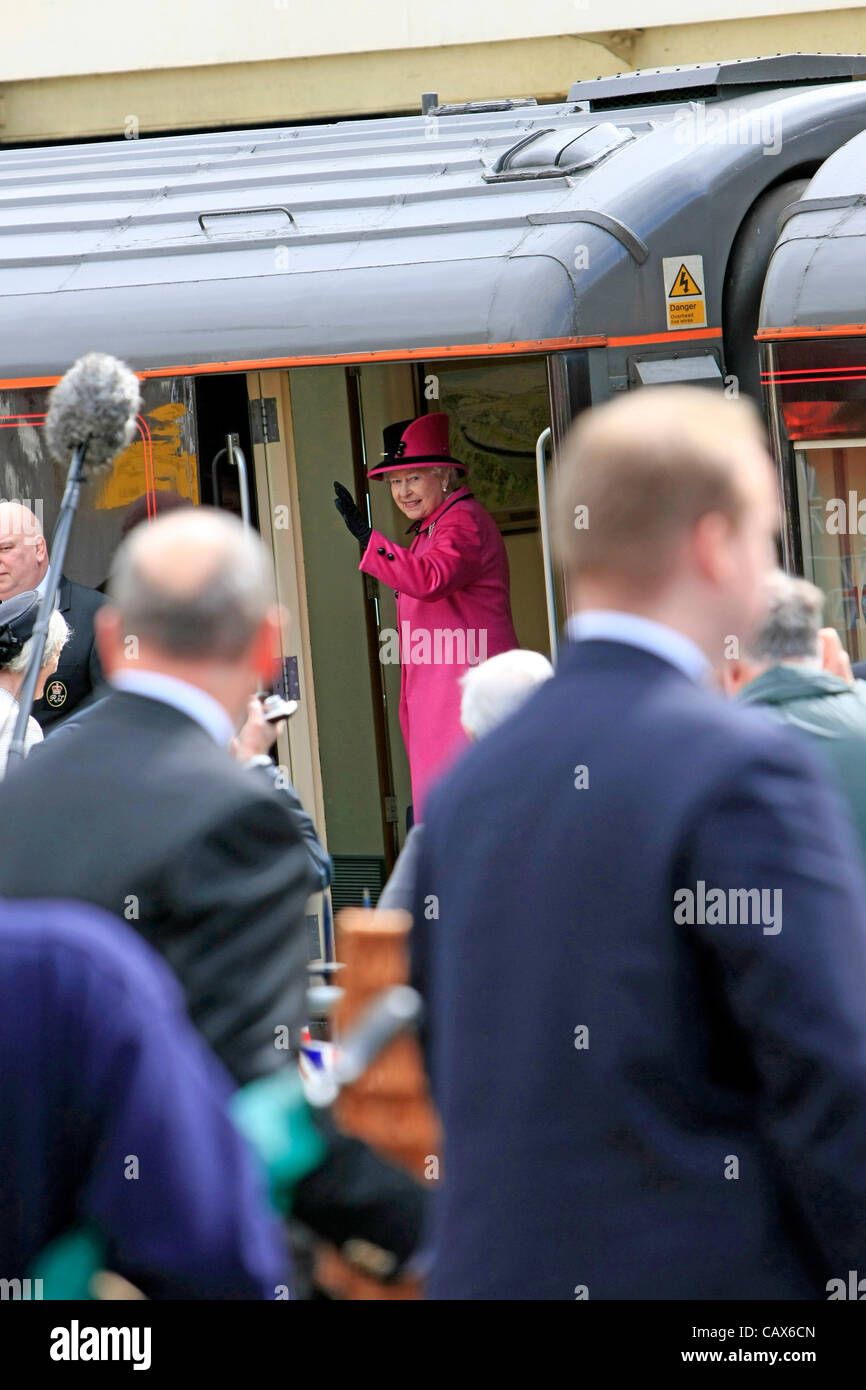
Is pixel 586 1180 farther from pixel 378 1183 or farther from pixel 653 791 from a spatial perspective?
pixel 653 791

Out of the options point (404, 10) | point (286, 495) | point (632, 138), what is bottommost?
point (286, 495)

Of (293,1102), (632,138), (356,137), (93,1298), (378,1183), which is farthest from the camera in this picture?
(356,137)

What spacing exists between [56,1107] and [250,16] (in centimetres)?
1302

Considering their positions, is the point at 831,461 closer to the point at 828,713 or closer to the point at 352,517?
the point at 352,517

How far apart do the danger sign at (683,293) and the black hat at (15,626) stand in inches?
85.9

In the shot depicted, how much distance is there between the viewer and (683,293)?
5699 mm

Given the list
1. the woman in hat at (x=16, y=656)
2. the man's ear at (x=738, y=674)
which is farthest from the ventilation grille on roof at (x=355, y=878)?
the man's ear at (x=738, y=674)

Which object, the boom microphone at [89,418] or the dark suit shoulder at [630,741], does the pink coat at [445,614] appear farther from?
the dark suit shoulder at [630,741]

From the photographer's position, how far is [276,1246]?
5.49ft

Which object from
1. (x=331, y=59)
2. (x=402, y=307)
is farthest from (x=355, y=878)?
(x=331, y=59)

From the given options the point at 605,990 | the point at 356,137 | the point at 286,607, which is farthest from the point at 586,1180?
the point at 356,137

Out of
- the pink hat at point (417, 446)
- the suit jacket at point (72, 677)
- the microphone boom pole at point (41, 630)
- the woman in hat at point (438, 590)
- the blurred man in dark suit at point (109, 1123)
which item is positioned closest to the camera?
the blurred man in dark suit at point (109, 1123)

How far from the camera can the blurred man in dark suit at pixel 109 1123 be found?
1511mm

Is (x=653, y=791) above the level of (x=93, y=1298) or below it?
above
